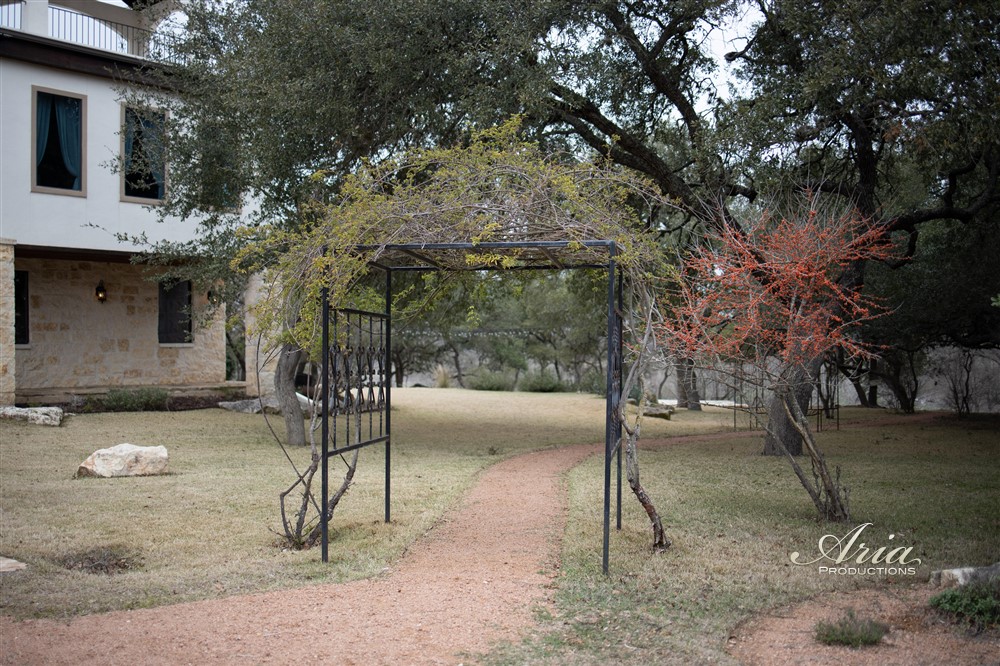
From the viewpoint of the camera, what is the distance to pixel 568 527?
7.49 meters

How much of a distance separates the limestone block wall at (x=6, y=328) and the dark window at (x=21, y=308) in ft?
8.49

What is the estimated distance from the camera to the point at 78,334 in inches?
742

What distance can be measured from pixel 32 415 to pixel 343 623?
12316 millimetres

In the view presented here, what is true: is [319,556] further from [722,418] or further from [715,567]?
[722,418]

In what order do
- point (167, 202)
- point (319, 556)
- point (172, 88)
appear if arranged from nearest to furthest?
1. point (319, 556)
2. point (167, 202)
3. point (172, 88)

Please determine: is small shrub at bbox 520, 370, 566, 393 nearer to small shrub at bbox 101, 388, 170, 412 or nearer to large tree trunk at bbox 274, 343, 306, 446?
small shrub at bbox 101, 388, 170, 412

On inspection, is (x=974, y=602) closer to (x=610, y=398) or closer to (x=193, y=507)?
(x=610, y=398)

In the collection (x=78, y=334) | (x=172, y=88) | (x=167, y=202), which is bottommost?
(x=78, y=334)

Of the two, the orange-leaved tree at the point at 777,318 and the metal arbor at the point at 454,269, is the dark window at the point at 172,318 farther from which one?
the orange-leaved tree at the point at 777,318

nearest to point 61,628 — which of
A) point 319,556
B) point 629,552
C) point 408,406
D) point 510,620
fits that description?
point 319,556

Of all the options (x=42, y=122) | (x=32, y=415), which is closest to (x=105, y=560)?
(x=32, y=415)

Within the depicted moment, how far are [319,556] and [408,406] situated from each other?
50.1ft

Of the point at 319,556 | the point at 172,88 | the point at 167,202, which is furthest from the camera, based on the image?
the point at 172,88

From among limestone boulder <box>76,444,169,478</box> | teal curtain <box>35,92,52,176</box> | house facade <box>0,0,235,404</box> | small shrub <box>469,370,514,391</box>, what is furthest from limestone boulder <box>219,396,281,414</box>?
small shrub <box>469,370,514,391</box>
